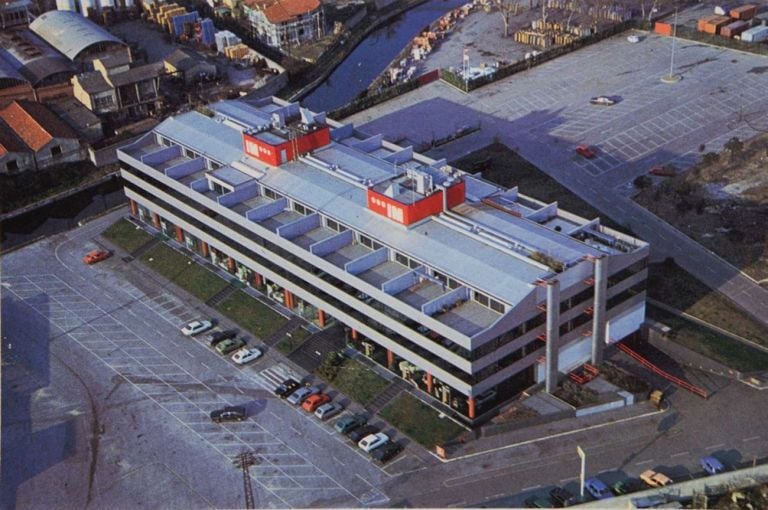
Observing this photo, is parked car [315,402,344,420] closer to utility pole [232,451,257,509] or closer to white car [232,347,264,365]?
utility pole [232,451,257,509]

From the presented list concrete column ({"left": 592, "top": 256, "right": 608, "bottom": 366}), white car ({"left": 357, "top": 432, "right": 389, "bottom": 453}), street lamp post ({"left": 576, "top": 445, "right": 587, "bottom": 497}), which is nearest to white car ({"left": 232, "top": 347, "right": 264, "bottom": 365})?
white car ({"left": 357, "top": 432, "right": 389, "bottom": 453})

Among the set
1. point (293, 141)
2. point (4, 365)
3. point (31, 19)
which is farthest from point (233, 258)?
point (31, 19)

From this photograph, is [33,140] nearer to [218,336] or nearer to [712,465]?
[218,336]

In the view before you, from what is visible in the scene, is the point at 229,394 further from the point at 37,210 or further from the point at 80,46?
the point at 80,46

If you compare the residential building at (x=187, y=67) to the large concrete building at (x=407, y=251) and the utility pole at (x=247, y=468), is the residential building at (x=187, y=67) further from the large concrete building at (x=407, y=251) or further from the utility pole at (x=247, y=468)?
the utility pole at (x=247, y=468)

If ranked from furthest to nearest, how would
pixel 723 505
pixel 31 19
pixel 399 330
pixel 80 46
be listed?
pixel 31 19 → pixel 80 46 → pixel 399 330 → pixel 723 505

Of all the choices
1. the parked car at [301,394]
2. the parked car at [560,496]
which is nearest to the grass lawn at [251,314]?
the parked car at [301,394]
